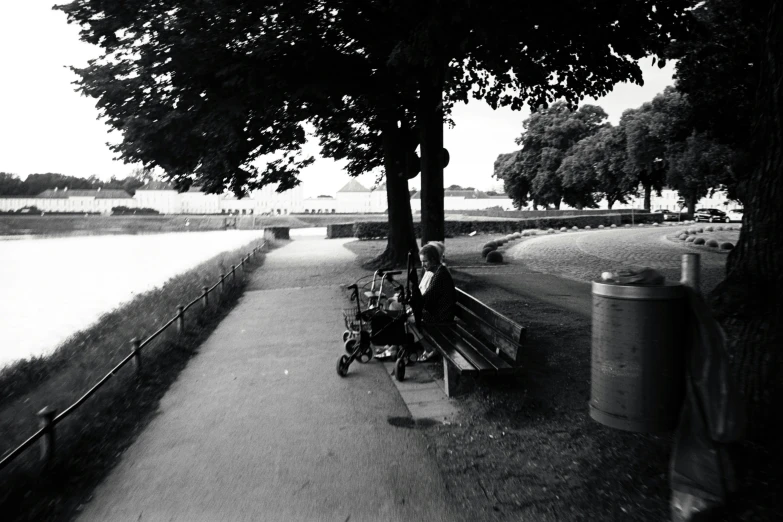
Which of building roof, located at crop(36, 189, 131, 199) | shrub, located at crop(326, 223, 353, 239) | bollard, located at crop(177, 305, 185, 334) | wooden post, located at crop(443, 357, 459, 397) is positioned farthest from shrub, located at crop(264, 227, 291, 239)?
building roof, located at crop(36, 189, 131, 199)

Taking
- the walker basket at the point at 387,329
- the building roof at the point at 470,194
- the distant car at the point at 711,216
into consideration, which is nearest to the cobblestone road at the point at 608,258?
the walker basket at the point at 387,329

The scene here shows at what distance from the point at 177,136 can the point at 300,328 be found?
8116mm

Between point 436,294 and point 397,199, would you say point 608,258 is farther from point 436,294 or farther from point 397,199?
point 436,294

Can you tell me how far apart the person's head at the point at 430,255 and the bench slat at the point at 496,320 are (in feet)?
1.87

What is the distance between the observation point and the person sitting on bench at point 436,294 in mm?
7547

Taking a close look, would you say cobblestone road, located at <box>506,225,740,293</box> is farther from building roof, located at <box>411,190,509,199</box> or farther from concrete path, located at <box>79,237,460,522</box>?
building roof, located at <box>411,190,509,199</box>

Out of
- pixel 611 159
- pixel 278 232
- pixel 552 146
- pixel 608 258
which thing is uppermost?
pixel 552 146

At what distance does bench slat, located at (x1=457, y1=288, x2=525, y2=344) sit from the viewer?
17.2 ft

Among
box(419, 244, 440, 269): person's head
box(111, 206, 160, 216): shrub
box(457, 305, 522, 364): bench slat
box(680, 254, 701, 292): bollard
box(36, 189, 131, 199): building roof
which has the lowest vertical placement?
box(457, 305, 522, 364): bench slat

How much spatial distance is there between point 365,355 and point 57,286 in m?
11.2

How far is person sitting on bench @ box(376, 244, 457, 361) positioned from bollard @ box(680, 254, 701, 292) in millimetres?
3929

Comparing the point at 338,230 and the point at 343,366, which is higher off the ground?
the point at 338,230

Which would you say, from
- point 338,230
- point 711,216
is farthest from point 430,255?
point 711,216

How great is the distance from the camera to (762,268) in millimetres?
4570
